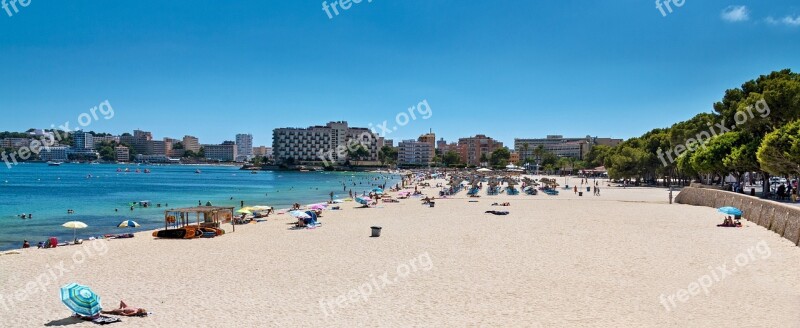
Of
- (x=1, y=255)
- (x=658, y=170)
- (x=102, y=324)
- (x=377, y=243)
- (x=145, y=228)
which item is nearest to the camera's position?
(x=102, y=324)

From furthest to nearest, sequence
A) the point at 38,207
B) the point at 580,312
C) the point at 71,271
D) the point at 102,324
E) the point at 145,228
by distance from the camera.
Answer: the point at 38,207 < the point at 145,228 < the point at 71,271 < the point at 580,312 < the point at 102,324

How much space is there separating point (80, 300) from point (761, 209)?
26.6 m

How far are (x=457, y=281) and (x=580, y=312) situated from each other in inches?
142

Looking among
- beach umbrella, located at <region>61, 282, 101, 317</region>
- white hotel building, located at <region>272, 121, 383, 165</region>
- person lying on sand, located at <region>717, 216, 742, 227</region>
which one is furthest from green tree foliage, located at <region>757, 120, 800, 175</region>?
white hotel building, located at <region>272, 121, 383, 165</region>

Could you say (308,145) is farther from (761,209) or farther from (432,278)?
(432,278)

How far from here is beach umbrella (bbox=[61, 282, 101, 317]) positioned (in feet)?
34.4

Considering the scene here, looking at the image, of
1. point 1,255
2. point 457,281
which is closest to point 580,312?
point 457,281

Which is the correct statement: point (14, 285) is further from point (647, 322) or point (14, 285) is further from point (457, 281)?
point (647, 322)

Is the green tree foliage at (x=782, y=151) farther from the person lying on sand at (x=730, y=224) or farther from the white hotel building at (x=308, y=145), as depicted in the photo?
the white hotel building at (x=308, y=145)

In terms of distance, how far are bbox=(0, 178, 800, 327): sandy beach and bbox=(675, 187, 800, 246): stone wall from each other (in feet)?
1.89

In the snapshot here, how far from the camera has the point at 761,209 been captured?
2452 cm

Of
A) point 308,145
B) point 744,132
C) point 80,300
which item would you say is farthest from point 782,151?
point 308,145

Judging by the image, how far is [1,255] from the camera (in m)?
18.2

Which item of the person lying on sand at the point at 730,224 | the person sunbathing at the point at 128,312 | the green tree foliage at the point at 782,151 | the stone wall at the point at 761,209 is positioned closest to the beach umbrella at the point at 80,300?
the person sunbathing at the point at 128,312
